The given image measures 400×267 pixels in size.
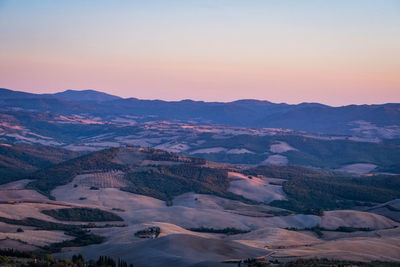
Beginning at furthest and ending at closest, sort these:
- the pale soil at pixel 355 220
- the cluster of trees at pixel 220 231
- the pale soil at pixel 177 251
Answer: the pale soil at pixel 355 220
the cluster of trees at pixel 220 231
the pale soil at pixel 177 251

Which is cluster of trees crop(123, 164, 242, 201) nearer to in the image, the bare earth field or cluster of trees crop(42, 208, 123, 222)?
the bare earth field

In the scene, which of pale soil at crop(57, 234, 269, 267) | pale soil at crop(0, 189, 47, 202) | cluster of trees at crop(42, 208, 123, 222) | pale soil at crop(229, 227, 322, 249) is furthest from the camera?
pale soil at crop(0, 189, 47, 202)

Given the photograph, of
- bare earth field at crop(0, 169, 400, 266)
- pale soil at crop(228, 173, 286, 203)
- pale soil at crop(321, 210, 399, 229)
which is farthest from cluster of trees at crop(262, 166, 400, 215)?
pale soil at crop(321, 210, 399, 229)

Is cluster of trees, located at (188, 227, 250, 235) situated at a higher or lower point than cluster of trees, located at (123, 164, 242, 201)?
lower

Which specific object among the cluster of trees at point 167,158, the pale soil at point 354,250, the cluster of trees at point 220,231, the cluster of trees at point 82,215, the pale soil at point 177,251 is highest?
the cluster of trees at point 167,158

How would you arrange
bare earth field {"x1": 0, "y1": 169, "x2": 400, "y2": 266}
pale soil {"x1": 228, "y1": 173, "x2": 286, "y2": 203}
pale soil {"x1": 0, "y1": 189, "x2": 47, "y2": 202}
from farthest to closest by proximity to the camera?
1. pale soil {"x1": 228, "y1": 173, "x2": 286, "y2": 203}
2. pale soil {"x1": 0, "y1": 189, "x2": 47, "y2": 202}
3. bare earth field {"x1": 0, "y1": 169, "x2": 400, "y2": 266}

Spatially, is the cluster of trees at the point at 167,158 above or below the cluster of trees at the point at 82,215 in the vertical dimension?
above

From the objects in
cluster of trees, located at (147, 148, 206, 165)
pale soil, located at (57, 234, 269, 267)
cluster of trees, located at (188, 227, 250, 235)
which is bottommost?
cluster of trees, located at (188, 227, 250, 235)

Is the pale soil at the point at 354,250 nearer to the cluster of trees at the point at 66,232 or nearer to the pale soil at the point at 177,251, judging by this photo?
the pale soil at the point at 177,251

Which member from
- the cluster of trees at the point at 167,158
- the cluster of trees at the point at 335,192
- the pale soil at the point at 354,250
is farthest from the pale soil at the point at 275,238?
the cluster of trees at the point at 167,158

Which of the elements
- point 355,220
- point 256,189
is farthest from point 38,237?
point 256,189

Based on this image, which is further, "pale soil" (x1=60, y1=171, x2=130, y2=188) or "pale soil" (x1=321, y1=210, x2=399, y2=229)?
"pale soil" (x1=60, y1=171, x2=130, y2=188)

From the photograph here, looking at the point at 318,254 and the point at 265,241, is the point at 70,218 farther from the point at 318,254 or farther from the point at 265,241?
the point at 318,254
